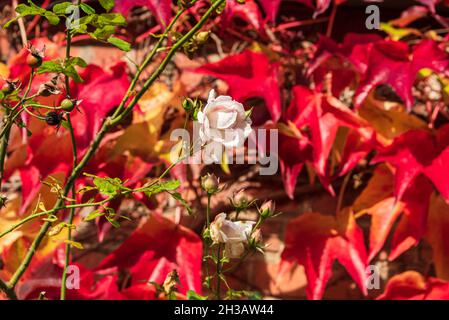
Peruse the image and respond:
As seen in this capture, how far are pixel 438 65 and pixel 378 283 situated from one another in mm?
369

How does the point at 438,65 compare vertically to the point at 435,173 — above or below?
above

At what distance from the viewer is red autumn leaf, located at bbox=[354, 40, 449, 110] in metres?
1.02

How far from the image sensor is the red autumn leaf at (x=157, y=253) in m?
1.05

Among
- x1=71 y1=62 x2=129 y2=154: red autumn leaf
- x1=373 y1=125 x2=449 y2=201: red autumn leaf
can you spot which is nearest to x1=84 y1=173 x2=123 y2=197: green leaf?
x1=71 y1=62 x2=129 y2=154: red autumn leaf

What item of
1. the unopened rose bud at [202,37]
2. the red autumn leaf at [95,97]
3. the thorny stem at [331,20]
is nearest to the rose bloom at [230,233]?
the unopened rose bud at [202,37]

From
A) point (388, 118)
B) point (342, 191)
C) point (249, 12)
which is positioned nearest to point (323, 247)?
point (342, 191)

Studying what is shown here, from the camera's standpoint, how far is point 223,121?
1.76 ft

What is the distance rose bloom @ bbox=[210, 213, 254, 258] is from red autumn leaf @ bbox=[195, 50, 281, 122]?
0.49 m

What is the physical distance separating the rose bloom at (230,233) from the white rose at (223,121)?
6 centimetres

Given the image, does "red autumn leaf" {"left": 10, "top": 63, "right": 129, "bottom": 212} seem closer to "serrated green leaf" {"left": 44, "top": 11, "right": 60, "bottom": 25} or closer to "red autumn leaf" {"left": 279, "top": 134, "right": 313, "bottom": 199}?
"red autumn leaf" {"left": 279, "top": 134, "right": 313, "bottom": 199}

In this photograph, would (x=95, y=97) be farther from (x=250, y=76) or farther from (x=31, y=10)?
(x=31, y=10)

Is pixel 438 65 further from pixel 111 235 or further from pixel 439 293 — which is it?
pixel 111 235

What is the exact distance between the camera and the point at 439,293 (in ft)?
3.40
